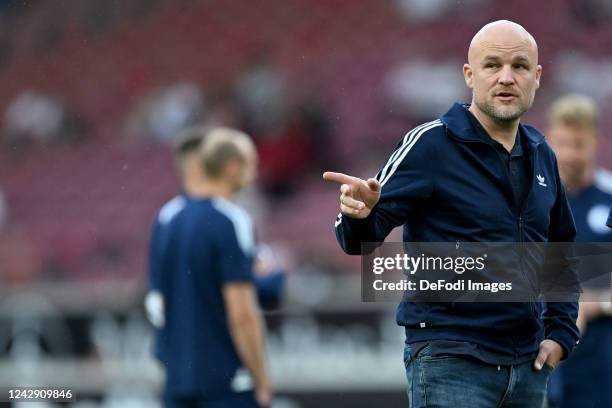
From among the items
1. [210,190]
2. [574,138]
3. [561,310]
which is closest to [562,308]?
[561,310]

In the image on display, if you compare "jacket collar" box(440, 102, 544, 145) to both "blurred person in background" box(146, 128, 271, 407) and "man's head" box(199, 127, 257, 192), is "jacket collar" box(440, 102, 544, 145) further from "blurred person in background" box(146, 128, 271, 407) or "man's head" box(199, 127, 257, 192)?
"man's head" box(199, 127, 257, 192)

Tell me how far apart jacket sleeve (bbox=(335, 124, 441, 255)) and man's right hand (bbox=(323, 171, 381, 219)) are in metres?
0.04

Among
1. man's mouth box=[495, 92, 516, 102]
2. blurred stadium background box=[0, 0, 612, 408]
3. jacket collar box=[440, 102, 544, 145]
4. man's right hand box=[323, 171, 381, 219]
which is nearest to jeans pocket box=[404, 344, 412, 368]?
man's right hand box=[323, 171, 381, 219]

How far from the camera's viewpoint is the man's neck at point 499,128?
3793 mm

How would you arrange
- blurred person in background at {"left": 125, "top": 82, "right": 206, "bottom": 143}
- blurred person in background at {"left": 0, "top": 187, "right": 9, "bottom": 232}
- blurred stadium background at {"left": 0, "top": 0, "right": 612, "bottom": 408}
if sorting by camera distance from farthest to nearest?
blurred person in background at {"left": 125, "top": 82, "right": 206, "bottom": 143} → blurred person in background at {"left": 0, "top": 187, "right": 9, "bottom": 232} → blurred stadium background at {"left": 0, "top": 0, "right": 612, "bottom": 408}

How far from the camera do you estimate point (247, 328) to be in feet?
19.0

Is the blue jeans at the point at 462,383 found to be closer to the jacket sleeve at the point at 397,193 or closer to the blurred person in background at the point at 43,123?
the jacket sleeve at the point at 397,193

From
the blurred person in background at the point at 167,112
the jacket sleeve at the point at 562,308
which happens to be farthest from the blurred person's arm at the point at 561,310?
the blurred person in background at the point at 167,112

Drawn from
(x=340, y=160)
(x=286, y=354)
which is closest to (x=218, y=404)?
(x=286, y=354)

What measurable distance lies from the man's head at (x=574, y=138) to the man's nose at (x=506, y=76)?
2103mm

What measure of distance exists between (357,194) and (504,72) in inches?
25.6

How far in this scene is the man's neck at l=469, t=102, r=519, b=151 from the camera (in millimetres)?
3793

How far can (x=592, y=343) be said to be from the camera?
5.79 m

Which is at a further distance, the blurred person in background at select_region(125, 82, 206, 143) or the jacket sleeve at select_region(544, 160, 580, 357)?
the blurred person in background at select_region(125, 82, 206, 143)
